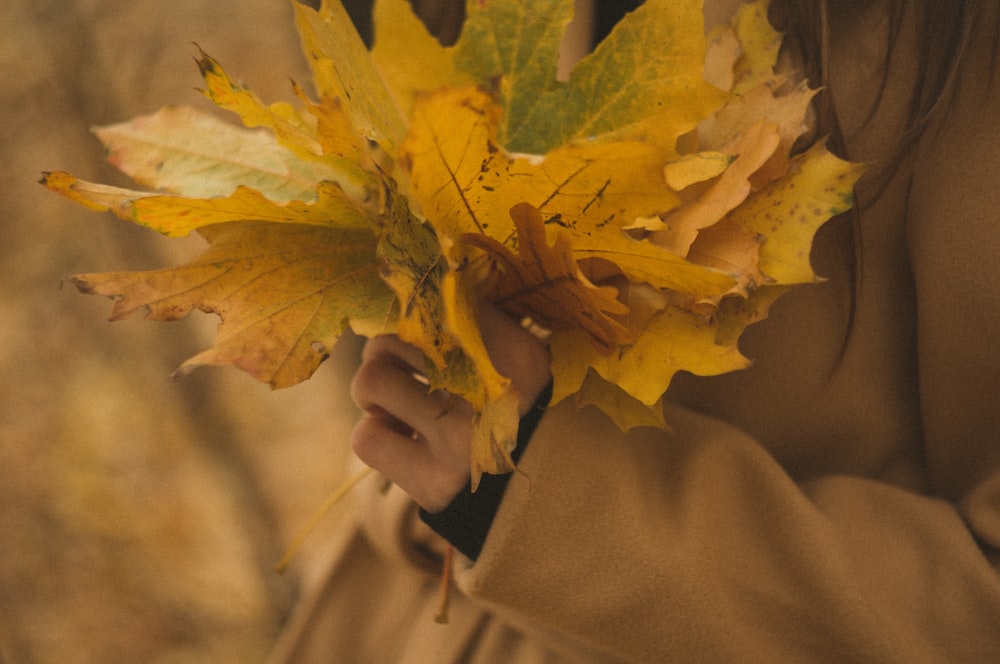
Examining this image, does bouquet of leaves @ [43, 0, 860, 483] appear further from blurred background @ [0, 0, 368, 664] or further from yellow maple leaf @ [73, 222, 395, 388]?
blurred background @ [0, 0, 368, 664]

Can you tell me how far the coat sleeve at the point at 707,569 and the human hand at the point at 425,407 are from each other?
5 cm

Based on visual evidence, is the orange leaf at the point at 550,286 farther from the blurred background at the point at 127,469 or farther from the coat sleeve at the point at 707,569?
the blurred background at the point at 127,469

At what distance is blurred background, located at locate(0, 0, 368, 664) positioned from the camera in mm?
1857

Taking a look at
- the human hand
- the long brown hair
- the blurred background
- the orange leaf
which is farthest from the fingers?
the blurred background

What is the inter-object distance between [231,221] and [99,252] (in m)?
1.79

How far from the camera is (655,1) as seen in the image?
37 centimetres

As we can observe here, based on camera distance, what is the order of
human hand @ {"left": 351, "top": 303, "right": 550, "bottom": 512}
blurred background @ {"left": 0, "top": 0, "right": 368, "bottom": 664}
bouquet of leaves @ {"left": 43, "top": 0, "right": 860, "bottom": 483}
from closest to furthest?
1. bouquet of leaves @ {"left": 43, "top": 0, "right": 860, "bottom": 483}
2. human hand @ {"left": 351, "top": 303, "right": 550, "bottom": 512}
3. blurred background @ {"left": 0, "top": 0, "right": 368, "bottom": 664}

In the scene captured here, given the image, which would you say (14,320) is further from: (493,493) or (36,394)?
(493,493)

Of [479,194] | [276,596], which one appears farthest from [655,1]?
[276,596]

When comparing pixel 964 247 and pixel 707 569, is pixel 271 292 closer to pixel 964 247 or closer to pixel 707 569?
pixel 707 569

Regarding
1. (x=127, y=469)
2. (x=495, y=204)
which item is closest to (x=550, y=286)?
(x=495, y=204)

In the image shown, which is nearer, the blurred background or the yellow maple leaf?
the yellow maple leaf

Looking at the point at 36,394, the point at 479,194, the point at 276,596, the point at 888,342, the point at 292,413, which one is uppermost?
the point at 479,194

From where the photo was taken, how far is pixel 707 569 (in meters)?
0.50
